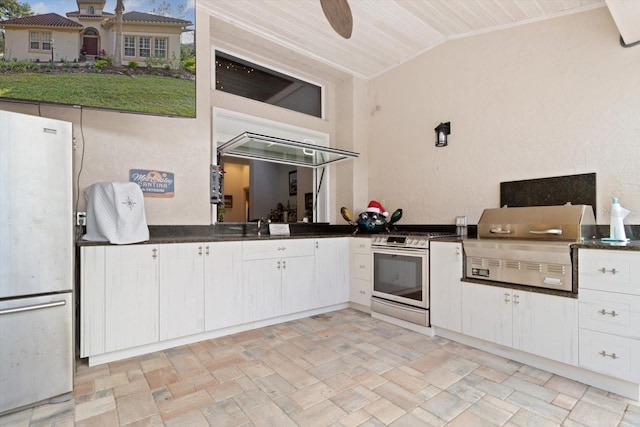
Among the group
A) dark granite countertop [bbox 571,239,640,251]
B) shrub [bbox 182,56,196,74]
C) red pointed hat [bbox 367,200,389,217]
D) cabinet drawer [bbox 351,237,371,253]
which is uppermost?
shrub [bbox 182,56,196,74]

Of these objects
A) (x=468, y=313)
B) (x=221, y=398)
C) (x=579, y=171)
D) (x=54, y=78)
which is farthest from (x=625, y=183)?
(x=54, y=78)

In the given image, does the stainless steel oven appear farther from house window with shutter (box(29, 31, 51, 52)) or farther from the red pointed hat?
house window with shutter (box(29, 31, 51, 52))

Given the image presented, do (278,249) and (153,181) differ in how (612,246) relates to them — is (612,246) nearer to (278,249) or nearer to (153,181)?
(278,249)

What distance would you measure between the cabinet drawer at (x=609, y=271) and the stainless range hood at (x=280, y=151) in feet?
8.35

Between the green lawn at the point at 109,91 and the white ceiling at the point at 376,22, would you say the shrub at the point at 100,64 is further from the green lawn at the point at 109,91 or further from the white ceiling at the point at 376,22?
the white ceiling at the point at 376,22

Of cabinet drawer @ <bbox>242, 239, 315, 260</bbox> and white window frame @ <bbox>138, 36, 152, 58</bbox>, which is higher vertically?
white window frame @ <bbox>138, 36, 152, 58</bbox>

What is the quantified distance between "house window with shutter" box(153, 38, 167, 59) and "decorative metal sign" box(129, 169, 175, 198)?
1000mm

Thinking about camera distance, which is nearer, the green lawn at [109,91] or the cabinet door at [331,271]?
the green lawn at [109,91]

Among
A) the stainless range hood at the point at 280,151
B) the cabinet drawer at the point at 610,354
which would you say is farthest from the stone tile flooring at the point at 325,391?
the stainless range hood at the point at 280,151

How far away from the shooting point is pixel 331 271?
3.65 meters

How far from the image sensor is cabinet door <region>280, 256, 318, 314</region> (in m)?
3.26

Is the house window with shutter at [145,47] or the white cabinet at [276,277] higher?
the house window with shutter at [145,47]

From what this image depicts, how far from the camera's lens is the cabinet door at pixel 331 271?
3529 millimetres

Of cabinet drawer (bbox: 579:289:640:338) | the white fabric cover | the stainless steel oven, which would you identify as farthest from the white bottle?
the white fabric cover
